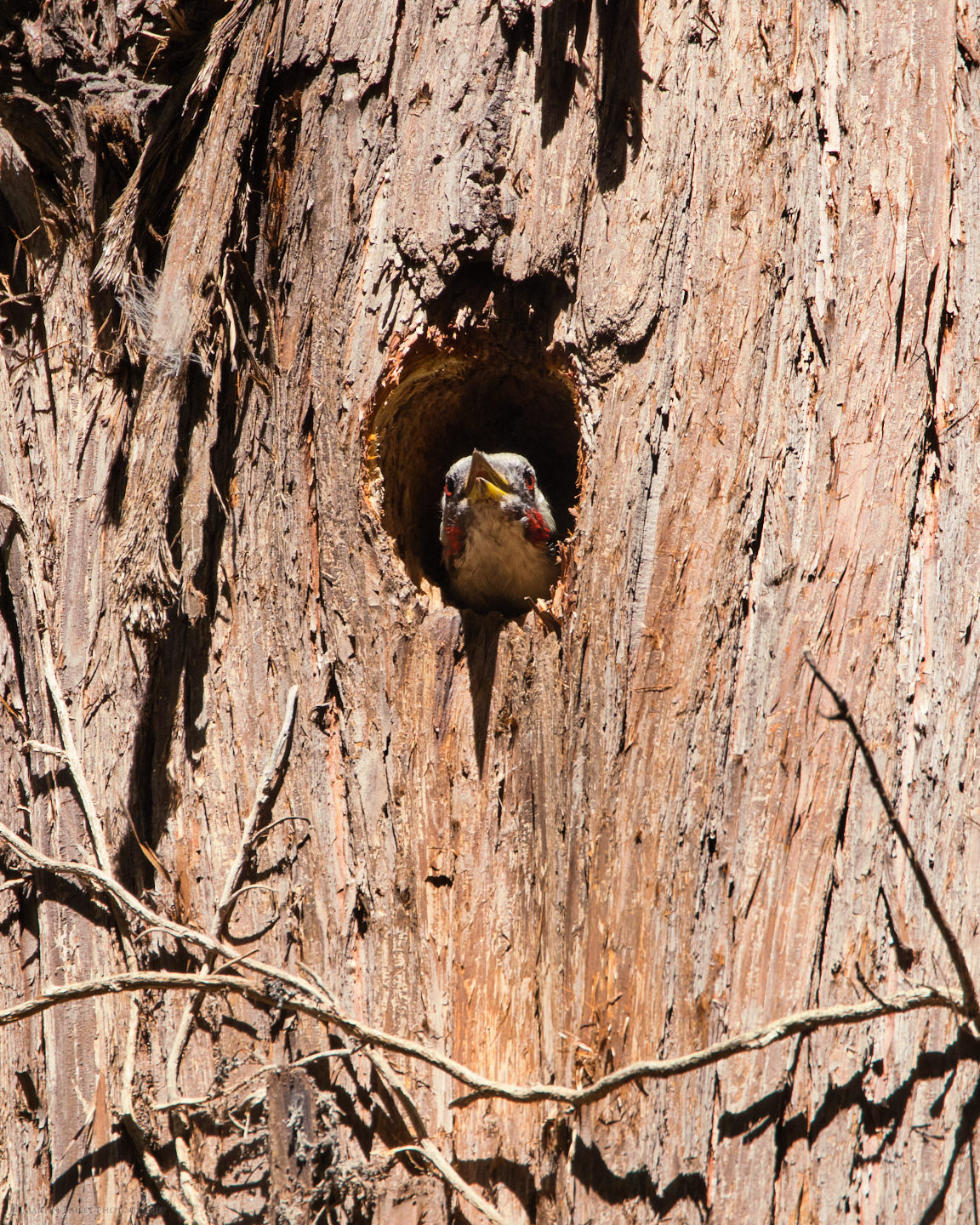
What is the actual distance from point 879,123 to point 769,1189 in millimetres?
2673

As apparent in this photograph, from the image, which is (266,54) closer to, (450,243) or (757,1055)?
(450,243)

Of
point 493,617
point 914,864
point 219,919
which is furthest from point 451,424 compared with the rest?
point 914,864

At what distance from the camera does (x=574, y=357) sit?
3166 millimetres

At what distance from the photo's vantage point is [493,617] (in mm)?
3275

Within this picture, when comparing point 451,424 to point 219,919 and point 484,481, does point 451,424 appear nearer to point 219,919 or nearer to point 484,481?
point 484,481

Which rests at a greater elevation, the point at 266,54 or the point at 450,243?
the point at 266,54

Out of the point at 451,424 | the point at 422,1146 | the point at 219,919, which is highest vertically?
the point at 451,424

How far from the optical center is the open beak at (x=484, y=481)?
4.11m

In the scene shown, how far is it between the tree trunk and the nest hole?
6 centimetres

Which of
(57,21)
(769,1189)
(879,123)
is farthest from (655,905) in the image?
(57,21)

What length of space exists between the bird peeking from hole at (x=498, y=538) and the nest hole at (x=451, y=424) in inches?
5.1

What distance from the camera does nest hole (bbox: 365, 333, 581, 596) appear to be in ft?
11.1

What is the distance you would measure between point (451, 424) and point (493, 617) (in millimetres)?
1384

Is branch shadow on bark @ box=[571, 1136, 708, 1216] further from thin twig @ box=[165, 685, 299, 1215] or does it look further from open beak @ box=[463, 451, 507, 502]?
open beak @ box=[463, 451, 507, 502]
